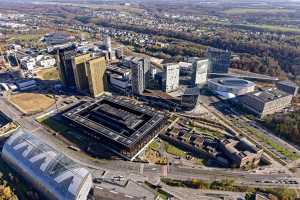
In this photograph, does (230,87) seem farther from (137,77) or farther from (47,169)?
(47,169)

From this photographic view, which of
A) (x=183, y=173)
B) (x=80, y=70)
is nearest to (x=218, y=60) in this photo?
(x=80, y=70)

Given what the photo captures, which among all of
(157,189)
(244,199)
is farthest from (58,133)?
(244,199)

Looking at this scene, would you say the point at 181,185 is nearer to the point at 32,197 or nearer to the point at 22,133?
the point at 32,197

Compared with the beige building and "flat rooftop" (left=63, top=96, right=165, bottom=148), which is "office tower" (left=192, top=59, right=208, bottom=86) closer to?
"flat rooftop" (left=63, top=96, right=165, bottom=148)

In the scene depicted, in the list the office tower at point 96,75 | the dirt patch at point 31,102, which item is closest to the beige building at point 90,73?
the office tower at point 96,75

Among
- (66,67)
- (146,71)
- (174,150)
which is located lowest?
(174,150)

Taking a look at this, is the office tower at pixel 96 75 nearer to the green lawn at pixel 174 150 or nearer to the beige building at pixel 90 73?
the beige building at pixel 90 73
